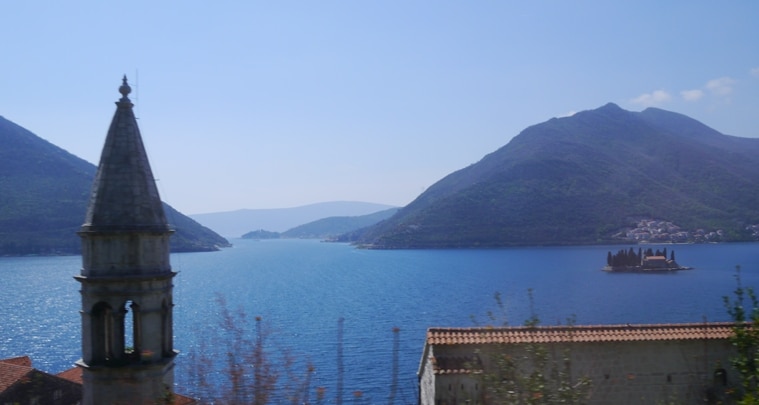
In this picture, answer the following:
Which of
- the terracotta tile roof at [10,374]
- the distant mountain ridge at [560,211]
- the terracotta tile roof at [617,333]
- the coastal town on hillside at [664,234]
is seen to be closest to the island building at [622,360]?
the terracotta tile roof at [617,333]

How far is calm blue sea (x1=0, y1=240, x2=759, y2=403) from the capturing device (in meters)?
38.9

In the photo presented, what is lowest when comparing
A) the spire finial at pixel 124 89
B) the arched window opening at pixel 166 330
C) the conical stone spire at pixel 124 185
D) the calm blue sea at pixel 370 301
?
the calm blue sea at pixel 370 301

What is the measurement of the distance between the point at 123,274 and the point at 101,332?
0.84 meters

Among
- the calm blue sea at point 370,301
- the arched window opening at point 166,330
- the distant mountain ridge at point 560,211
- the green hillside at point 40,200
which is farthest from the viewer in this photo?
the distant mountain ridge at point 560,211

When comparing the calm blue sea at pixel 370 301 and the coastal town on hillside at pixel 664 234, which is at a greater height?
the coastal town on hillside at pixel 664 234

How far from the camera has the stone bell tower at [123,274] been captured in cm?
734

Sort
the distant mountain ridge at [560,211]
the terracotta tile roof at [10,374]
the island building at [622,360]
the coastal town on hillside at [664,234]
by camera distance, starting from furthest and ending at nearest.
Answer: the distant mountain ridge at [560,211] < the coastal town on hillside at [664,234] < the terracotta tile roof at [10,374] < the island building at [622,360]

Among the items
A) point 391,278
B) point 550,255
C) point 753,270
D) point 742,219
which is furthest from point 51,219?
point 742,219

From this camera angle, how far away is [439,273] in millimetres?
99562

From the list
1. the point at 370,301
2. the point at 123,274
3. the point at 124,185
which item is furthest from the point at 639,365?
the point at 370,301

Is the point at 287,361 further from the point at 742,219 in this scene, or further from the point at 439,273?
the point at 742,219

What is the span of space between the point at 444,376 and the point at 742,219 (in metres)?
201

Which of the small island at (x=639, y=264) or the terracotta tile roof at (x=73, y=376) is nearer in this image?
the terracotta tile roof at (x=73, y=376)

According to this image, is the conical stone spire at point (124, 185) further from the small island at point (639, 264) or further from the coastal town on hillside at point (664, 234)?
the coastal town on hillside at point (664, 234)
